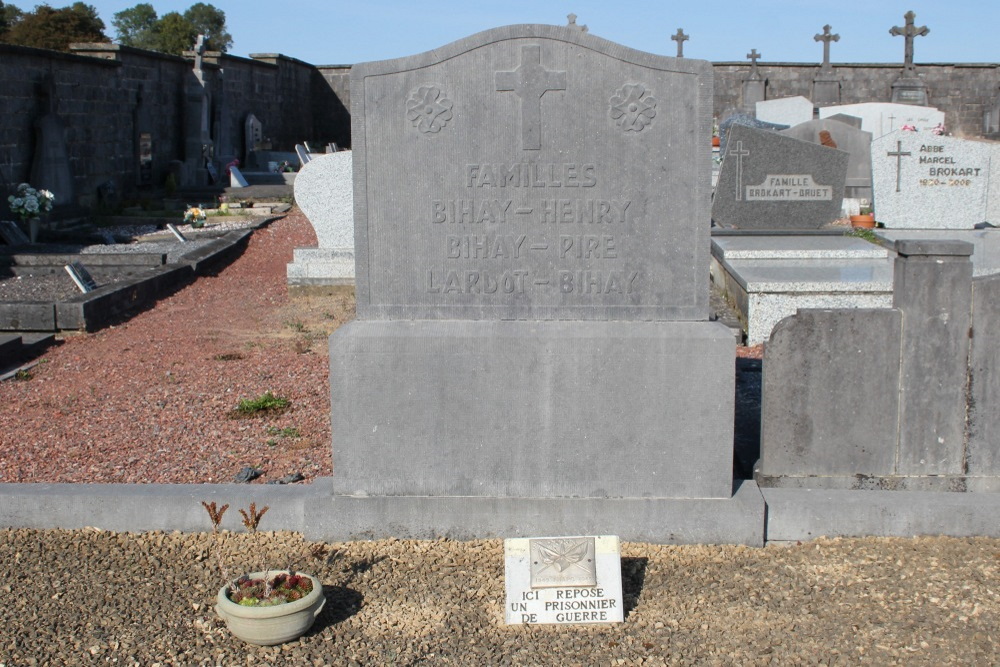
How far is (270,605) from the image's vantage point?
3.03m

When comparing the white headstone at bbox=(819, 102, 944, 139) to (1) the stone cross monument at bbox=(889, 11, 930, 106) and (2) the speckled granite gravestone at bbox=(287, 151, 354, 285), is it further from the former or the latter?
(2) the speckled granite gravestone at bbox=(287, 151, 354, 285)

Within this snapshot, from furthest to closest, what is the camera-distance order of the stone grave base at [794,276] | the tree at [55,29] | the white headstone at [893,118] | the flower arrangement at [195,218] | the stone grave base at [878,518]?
the tree at [55,29], the white headstone at [893,118], the flower arrangement at [195,218], the stone grave base at [794,276], the stone grave base at [878,518]

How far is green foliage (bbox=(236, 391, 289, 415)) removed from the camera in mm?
5875

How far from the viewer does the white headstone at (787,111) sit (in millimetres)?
24328

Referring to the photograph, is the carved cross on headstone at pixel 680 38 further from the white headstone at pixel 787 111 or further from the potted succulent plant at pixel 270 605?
the potted succulent plant at pixel 270 605

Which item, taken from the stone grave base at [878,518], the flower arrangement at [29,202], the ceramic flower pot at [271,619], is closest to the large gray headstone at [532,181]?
the stone grave base at [878,518]

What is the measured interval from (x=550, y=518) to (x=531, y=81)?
1550mm

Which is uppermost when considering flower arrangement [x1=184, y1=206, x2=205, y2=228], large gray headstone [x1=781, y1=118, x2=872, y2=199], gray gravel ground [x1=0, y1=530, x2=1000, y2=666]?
large gray headstone [x1=781, y1=118, x2=872, y2=199]

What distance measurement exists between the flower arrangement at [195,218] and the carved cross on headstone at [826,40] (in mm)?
21382

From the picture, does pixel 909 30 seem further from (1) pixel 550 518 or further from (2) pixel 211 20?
(2) pixel 211 20

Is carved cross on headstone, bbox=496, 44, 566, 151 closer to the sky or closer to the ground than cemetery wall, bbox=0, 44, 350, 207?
closer to the ground

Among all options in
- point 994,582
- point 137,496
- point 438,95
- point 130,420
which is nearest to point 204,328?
point 130,420

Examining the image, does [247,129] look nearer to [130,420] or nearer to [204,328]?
[204,328]

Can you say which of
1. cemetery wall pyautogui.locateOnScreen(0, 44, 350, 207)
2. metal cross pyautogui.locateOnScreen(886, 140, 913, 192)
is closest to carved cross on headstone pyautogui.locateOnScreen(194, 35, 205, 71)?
cemetery wall pyautogui.locateOnScreen(0, 44, 350, 207)
